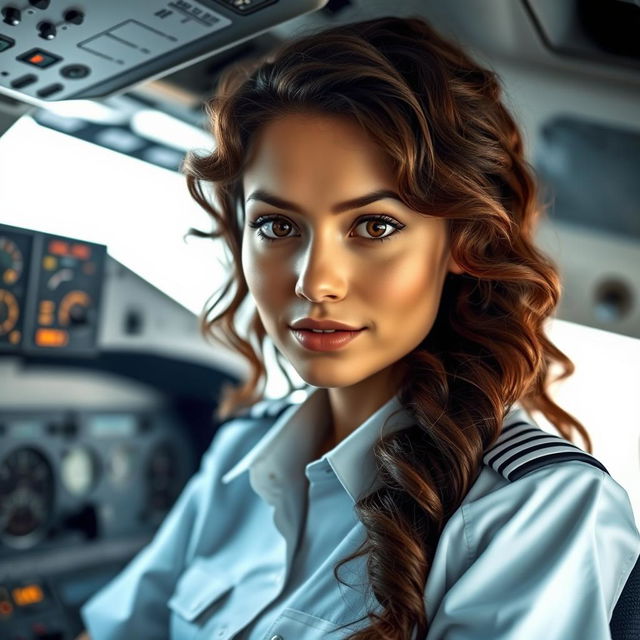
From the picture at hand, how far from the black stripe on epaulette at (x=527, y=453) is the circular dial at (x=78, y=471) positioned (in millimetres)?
1472

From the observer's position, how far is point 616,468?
168 centimetres

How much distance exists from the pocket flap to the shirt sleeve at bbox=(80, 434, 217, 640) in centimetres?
9

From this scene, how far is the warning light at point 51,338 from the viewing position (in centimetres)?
212

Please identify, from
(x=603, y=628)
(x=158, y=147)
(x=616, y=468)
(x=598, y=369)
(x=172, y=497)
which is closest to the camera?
(x=603, y=628)

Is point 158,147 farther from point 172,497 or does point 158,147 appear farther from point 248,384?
point 172,497

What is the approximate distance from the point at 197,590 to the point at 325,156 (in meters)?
0.89

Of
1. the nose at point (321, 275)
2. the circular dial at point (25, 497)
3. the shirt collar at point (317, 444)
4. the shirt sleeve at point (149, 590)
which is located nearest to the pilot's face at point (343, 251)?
the nose at point (321, 275)

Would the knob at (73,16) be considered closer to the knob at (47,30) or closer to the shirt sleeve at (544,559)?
the knob at (47,30)

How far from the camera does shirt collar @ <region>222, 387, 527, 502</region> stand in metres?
1.34

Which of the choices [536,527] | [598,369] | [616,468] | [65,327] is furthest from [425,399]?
[65,327]

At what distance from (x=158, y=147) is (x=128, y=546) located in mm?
1177

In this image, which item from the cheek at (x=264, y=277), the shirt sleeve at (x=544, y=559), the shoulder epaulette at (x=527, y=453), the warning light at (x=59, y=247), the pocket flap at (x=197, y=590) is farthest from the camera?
the warning light at (x=59, y=247)

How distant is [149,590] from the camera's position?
1.73 m

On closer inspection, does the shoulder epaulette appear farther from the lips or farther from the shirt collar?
the lips
